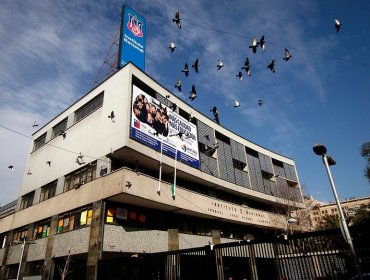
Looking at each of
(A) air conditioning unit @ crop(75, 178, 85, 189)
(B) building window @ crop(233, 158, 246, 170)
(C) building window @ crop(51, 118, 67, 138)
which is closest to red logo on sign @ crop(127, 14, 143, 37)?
(C) building window @ crop(51, 118, 67, 138)

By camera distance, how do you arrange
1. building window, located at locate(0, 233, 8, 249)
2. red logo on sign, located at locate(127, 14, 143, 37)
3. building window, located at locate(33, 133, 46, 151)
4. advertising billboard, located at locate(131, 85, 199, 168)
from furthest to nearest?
building window, located at locate(33, 133, 46, 151) < building window, located at locate(0, 233, 8, 249) < red logo on sign, located at locate(127, 14, 143, 37) < advertising billboard, located at locate(131, 85, 199, 168)

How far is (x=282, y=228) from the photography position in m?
35.0

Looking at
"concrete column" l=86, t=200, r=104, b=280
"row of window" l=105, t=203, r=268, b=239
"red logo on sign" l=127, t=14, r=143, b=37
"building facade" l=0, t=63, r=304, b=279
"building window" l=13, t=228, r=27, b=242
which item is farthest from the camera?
"red logo on sign" l=127, t=14, r=143, b=37

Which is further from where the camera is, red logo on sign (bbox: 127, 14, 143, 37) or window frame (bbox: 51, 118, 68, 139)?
window frame (bbox: 51, 118, 68, 139)

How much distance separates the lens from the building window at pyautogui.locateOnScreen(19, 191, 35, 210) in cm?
3081

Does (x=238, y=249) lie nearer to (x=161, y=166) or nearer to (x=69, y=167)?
(x=161, y=166)

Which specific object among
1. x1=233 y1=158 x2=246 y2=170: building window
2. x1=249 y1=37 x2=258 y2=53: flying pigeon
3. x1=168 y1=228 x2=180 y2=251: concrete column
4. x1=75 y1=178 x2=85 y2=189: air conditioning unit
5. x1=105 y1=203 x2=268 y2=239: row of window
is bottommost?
x1=168 y1=228 x2=180 y2=251: concrete column

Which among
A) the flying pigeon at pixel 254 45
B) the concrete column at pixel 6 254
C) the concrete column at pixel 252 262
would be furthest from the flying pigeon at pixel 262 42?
the concrete column at pixel 6 254

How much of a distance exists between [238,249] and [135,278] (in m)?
5.47

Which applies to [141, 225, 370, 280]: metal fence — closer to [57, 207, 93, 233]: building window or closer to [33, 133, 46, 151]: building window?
[57, 207, 93, 233]: building window

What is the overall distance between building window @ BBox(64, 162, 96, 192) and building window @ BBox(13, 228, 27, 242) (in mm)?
7402

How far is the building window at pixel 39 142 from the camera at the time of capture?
1315 inches

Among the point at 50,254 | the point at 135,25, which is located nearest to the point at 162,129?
the point at 135,25

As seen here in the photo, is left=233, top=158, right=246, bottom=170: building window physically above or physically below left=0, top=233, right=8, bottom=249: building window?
above
